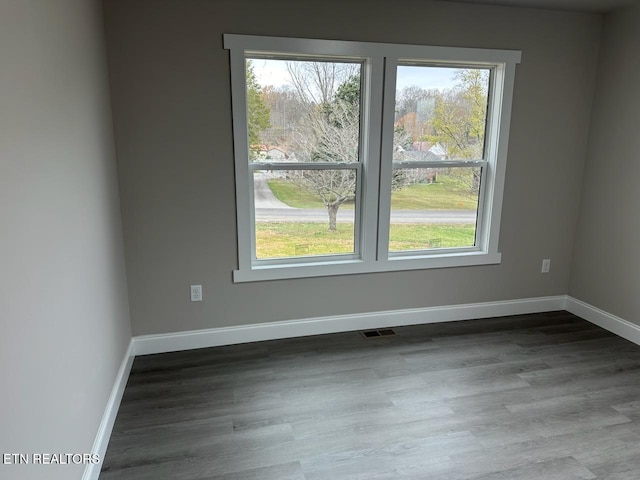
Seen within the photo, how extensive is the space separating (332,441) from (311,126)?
6.52 ft

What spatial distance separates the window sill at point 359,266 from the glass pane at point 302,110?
759mm

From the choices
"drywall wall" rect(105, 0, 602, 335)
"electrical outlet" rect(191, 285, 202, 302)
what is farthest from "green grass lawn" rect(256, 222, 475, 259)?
"electrical outlet" rect(191, 285, 202, 302)

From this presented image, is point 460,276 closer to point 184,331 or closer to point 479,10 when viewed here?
point 479,10

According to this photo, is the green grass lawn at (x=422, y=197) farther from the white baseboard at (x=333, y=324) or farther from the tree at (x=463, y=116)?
the white baseboard at (x=333, y=324)

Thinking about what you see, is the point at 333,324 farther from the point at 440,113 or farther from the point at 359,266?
the point at 440,113

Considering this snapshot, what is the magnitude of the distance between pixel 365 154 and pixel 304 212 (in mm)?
600

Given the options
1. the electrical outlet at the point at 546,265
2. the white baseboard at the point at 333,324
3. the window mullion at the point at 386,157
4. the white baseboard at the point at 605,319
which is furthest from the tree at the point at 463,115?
the white baseboard at the point at 605,319

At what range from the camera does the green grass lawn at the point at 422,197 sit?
3.05 metres

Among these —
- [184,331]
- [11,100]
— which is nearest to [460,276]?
[184,331]

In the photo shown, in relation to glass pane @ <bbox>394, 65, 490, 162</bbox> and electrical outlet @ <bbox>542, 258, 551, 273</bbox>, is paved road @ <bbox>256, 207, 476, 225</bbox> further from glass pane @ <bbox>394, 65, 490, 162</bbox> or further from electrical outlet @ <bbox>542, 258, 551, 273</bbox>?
electrical outlet @ <bbox>542, 258, 551, 273</bbox>

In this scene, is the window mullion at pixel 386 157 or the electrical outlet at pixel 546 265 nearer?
the window mullion at pixel 386 157

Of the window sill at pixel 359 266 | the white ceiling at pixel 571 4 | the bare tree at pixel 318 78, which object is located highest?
the white ceiling at pixel 571 4

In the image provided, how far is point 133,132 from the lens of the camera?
2635 mm

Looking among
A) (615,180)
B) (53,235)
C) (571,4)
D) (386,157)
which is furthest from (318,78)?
(615,180)
